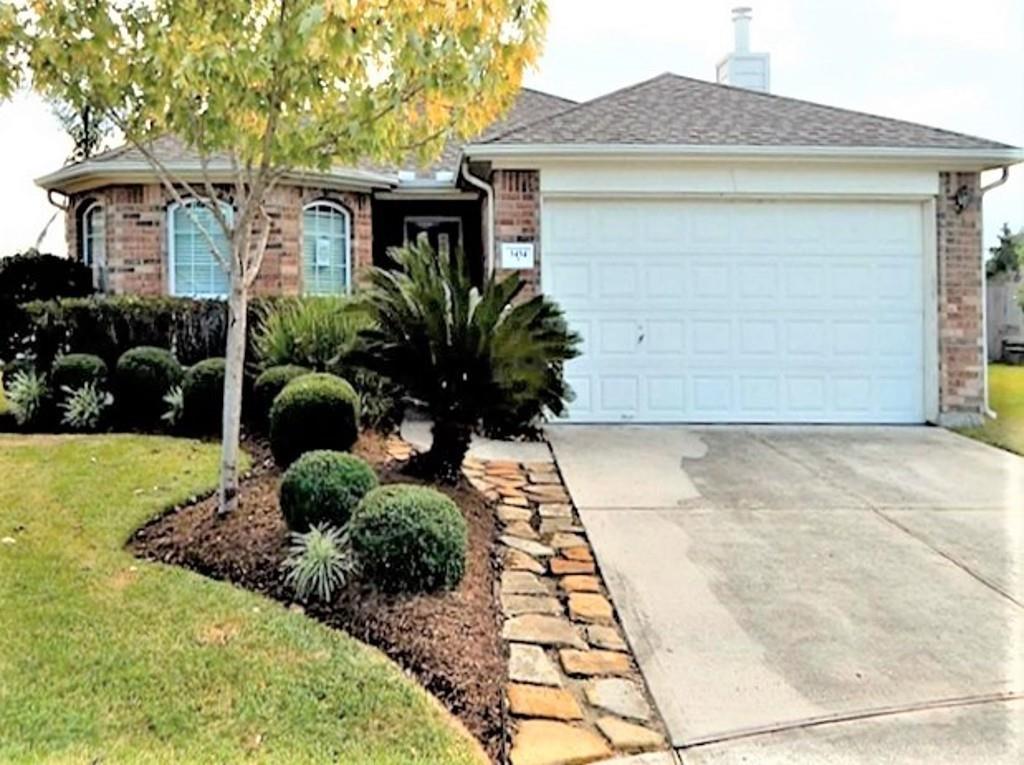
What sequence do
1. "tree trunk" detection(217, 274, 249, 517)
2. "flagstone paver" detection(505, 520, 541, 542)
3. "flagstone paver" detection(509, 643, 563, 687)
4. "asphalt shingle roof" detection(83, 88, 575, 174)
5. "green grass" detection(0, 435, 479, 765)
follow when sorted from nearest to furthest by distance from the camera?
1. "green grass" detection(0, 435, 479, 765)
2. "flagstone paver" detection(509, 643, 563, 687)
3. "tree trunk" detection(217, 274, 249, 517)
4. "flagstone paver" detection(505, 520, 541, 542)
5. "asphalt shingle roof" detection(83, 88, 575, 174)

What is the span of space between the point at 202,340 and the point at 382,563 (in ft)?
22.2

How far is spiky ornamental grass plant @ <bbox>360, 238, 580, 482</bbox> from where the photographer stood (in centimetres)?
627

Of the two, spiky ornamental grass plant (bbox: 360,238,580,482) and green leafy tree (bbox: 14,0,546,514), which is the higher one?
green leafy tree (bbox: 14,0,546,514)

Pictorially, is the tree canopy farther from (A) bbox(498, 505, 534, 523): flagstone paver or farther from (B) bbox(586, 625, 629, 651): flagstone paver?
(B) bbox(586, 625, 629, 651): flagstone paver

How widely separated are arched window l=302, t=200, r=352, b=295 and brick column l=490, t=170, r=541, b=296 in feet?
11.7

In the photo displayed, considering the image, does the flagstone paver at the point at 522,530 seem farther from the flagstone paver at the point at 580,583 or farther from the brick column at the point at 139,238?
the brick column at the point at 139,238

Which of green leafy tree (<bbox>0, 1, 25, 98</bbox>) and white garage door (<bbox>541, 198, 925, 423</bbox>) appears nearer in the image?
green leafy tree (<bbox>0, 1, 25, 98</bbox>)

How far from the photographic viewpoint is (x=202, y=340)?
33.3ft

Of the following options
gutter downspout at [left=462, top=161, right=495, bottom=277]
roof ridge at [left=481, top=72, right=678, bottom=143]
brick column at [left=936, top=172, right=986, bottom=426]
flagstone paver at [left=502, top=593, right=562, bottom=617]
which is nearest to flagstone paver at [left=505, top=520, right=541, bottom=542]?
flagstone paver at [left=502, top=593, right=562, bottom=617]

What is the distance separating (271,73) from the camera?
4801mm

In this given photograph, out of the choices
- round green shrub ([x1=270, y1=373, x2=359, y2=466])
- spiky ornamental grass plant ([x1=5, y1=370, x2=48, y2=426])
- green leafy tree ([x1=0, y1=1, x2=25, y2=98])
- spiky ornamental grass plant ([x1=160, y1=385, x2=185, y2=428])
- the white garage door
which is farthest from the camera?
the white garage door

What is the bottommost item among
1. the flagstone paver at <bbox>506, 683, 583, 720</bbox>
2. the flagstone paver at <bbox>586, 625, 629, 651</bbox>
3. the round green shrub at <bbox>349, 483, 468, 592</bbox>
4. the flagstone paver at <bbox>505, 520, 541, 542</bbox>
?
the flagstone paver at <bbox>506, 683, 583, 720</bbox>

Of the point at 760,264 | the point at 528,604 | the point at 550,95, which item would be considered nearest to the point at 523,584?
the point at 528,604

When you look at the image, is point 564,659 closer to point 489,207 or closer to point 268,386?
point 268,386
